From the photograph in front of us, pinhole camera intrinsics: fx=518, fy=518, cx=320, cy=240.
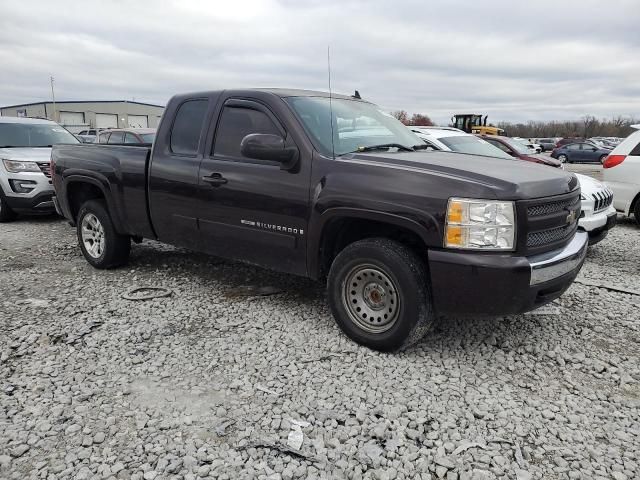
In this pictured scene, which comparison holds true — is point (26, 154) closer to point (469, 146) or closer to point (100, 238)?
point (100, 238)

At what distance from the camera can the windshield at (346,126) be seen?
408cm

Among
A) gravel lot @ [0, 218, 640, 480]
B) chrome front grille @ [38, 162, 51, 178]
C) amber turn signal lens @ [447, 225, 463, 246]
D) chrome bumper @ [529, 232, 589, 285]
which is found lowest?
gravel lot @ [0, 218, 640, 480]

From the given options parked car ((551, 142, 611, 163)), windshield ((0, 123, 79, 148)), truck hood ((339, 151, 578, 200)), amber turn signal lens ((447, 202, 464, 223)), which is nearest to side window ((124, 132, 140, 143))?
windshield ((0, 123, 79, 148))

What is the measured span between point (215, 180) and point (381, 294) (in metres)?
1.78

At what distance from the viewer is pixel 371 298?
3787 mm

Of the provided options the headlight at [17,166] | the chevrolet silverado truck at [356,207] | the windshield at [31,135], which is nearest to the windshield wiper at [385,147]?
the chevrolet silverado truck at [356,207]

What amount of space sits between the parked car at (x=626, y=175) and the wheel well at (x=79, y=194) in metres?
7.84

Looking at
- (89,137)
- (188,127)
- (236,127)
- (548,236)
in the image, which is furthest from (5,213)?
(89,137)

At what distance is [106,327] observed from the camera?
4215 mm

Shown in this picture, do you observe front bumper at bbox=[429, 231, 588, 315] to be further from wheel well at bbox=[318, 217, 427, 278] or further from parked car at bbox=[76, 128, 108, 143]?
parked car at bbox=[76, 128, 108, 143]

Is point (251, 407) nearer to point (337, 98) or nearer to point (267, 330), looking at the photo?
point (267, 330)

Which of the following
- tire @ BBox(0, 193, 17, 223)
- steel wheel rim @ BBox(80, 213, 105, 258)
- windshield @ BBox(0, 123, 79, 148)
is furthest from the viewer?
windshield @ BBox(0, 123, 79, 148)

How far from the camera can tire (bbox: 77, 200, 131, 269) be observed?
5645 mm

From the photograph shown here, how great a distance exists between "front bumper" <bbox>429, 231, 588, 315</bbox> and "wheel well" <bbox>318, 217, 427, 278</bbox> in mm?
327
